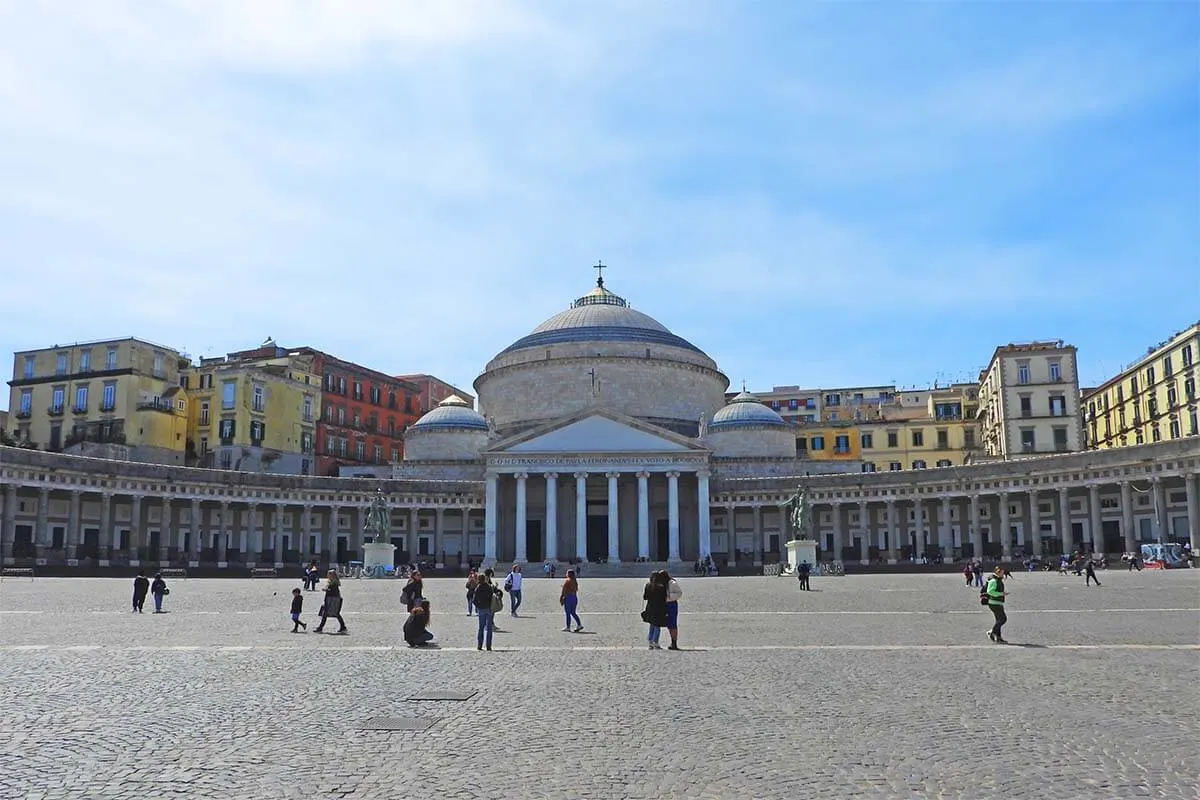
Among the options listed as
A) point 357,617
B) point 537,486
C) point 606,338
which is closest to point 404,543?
point 537,486

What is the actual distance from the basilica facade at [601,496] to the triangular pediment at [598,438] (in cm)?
9

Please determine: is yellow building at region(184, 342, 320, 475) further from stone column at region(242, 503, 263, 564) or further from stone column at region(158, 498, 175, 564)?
stone column at region(158, 498, 175, 564)

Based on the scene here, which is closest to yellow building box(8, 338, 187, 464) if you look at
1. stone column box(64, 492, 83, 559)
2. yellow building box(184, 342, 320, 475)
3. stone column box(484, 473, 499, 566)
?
yellow building box(184, 342, 320, 475)

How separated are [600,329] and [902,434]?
26.8 metres

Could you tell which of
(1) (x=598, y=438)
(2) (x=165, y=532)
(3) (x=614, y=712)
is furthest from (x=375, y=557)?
(3) (x=614, y=712)

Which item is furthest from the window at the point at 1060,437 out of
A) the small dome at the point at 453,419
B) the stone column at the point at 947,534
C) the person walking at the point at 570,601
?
the person walking at the point at 570,601

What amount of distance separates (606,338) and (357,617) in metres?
Answer: 58.3

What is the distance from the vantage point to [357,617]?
82.8ft

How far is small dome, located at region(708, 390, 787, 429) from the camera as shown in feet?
258

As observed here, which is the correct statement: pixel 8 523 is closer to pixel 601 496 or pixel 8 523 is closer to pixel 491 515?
pixel 491 515

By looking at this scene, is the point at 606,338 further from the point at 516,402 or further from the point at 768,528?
the point at 768,528

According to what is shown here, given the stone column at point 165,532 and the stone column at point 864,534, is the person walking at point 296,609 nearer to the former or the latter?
the stone column at point 165,532

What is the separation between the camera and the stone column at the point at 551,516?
216 feet

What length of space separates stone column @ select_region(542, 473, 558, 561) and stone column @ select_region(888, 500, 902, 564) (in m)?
20.9
